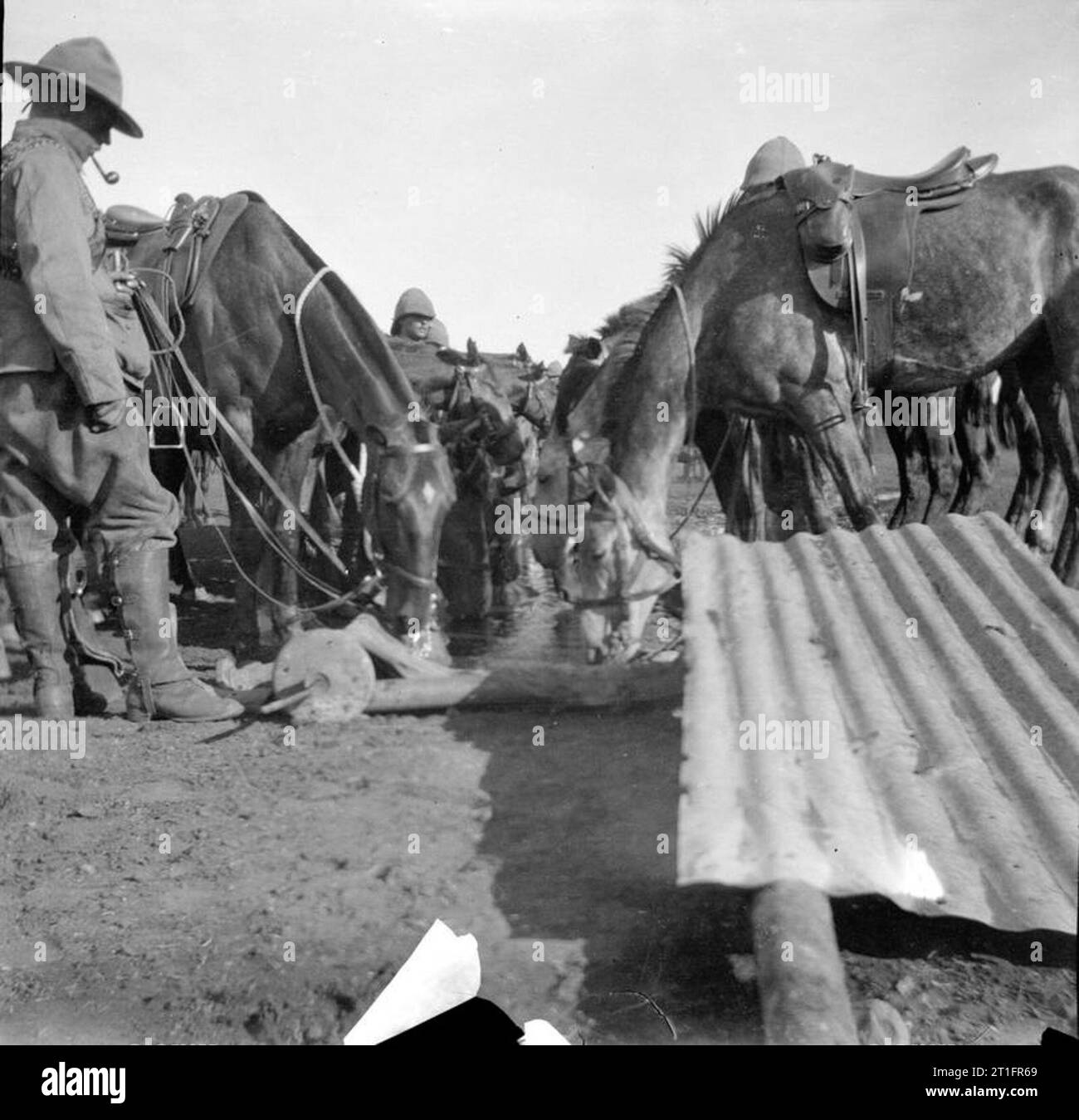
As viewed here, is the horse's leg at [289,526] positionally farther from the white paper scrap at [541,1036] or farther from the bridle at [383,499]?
the white paper scrap at [541,1036]

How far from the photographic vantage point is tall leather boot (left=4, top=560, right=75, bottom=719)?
4531 millimetres

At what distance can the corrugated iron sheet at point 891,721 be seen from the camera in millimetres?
2443

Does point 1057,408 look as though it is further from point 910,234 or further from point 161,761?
point 161,761

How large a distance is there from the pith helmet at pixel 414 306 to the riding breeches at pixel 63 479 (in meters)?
6.88

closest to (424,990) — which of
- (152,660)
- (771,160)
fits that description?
(152,660)

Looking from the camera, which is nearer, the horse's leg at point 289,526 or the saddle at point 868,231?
the saddle at point 868,231

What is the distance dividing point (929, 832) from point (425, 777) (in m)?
1.81

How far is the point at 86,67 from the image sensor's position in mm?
4176

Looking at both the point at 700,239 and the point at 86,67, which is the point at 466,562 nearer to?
the point at 700,239

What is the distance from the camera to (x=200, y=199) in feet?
19.7

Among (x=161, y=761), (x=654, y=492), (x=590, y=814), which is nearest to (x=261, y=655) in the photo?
(x=161, y=761)

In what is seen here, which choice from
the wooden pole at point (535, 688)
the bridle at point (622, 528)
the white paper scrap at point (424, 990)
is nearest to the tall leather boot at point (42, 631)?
the wooden pole at point (535, 688)

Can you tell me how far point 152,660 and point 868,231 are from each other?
4.24 meters

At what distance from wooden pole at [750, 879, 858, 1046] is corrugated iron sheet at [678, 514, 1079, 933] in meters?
0.06
